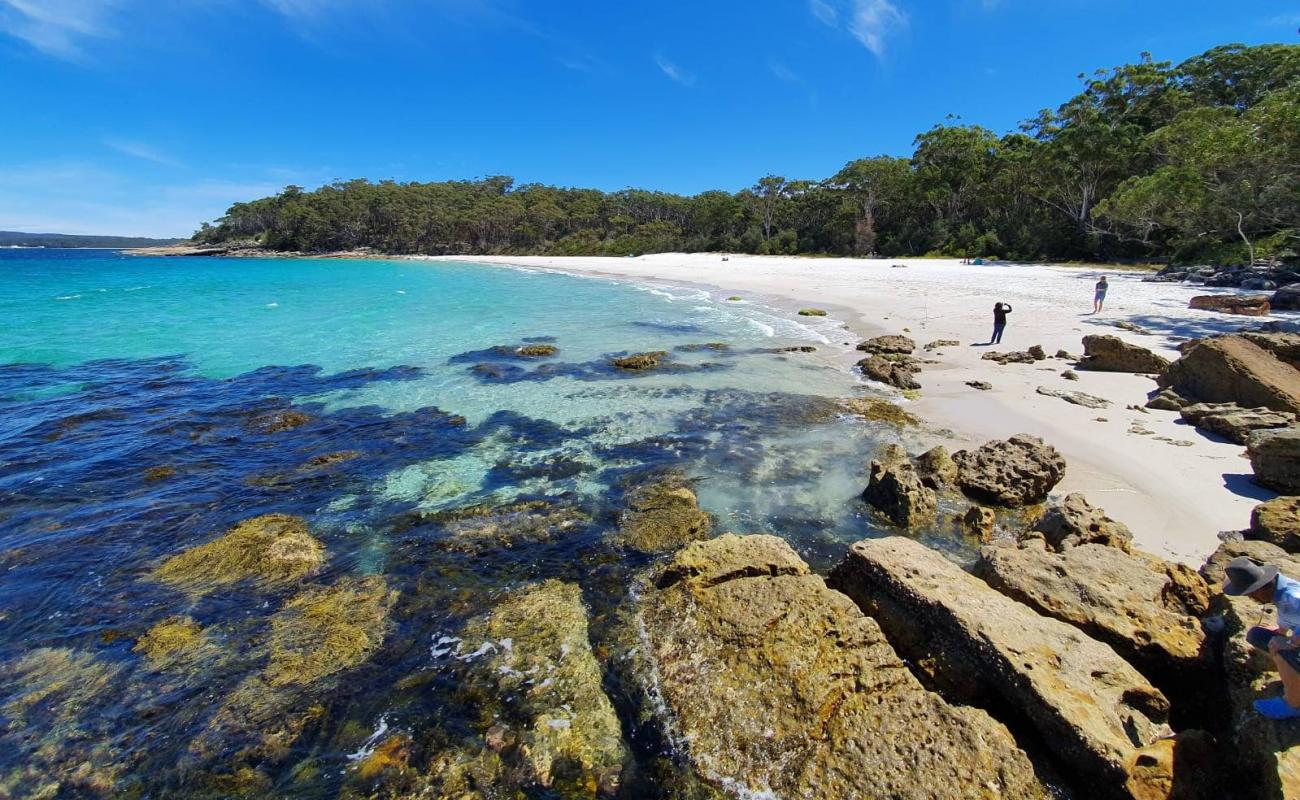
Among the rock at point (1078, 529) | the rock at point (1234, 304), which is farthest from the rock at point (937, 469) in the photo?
the rock at point (1234, 304)

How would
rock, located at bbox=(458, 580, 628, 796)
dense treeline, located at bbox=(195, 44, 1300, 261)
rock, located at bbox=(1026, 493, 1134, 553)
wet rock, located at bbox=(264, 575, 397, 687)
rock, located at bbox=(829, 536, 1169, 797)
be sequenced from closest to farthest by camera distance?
1. rock, located at bbox=(829, 536, 1169, 797)
2. rock, located at bbox=(458, 580, 628, 796)
3. wet rock, located at bbox=(264, 575, 397, 687)
4. rock, located at bbox=(1026, 493, 1134, 553)
5. dense treeline, located at bbox=(195, 44, 1300, 261)

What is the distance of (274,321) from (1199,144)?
50836 millimetres

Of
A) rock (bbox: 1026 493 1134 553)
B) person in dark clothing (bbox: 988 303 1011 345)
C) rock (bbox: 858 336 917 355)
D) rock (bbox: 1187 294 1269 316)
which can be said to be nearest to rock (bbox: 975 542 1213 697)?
rock (bbox: 1026 493 1134 553)

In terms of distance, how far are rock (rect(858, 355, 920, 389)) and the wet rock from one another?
13210mm

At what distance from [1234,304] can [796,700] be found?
90.0 feet

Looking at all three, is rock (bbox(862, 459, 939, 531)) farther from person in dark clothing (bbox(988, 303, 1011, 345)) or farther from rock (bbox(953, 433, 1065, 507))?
person in dark clothing (bbox(988, 303, 1011, 345))

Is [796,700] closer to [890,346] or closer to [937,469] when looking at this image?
[937,469]

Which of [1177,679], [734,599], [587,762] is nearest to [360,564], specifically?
[587,762]

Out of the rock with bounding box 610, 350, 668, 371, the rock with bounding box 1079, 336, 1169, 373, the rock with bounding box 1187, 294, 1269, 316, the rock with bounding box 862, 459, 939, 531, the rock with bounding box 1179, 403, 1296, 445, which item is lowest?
the rock with bounding box 862, 459, 939, 531

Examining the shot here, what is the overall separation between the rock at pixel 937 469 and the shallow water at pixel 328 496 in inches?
41.8

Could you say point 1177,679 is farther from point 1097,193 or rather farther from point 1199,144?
point 1097,193

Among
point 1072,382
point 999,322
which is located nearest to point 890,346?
point 999,322

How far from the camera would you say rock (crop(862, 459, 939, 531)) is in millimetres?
8070

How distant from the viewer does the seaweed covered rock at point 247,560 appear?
7227 millimetres
